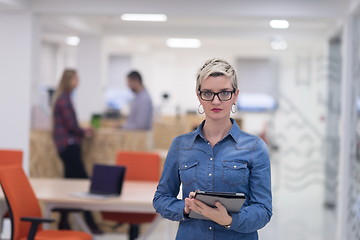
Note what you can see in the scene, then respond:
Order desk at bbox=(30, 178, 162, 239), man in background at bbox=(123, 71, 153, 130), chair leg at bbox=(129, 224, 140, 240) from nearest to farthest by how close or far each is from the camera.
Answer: desk at bbox=(30, 178, 162, 239) < chair leg at bbox=(129, 224, 140, 240) < man in background at bbox=(123, 71, 153, 130)

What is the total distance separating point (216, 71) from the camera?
2.61m

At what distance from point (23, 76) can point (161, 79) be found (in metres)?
11.8

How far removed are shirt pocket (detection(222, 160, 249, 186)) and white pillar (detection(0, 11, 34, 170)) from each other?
5.62 metres

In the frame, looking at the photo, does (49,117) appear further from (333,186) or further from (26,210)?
(333,186)

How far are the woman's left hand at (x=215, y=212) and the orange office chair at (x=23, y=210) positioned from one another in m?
2.28

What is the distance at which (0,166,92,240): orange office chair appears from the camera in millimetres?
4582

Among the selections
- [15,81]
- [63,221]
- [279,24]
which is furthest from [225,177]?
[279,24]

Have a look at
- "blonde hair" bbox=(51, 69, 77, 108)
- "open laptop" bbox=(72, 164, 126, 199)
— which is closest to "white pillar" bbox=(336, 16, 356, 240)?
"blonde hair" bbox=(51, 69, 77, 108)

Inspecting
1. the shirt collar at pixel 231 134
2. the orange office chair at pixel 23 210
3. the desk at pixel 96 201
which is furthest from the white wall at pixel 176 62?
the shirt collar at pixel 231 134

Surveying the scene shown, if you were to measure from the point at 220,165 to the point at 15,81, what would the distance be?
573 centimetres

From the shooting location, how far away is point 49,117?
26.5ft

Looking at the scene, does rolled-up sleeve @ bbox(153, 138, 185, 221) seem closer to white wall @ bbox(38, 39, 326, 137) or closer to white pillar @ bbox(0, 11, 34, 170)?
white pillar @ bbox(0, 11, 34, 170)

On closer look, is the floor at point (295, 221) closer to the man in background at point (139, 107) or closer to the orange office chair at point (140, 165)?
the orange office chair at point (140, 165)

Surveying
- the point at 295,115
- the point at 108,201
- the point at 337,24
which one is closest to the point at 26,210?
the point at 108,201
